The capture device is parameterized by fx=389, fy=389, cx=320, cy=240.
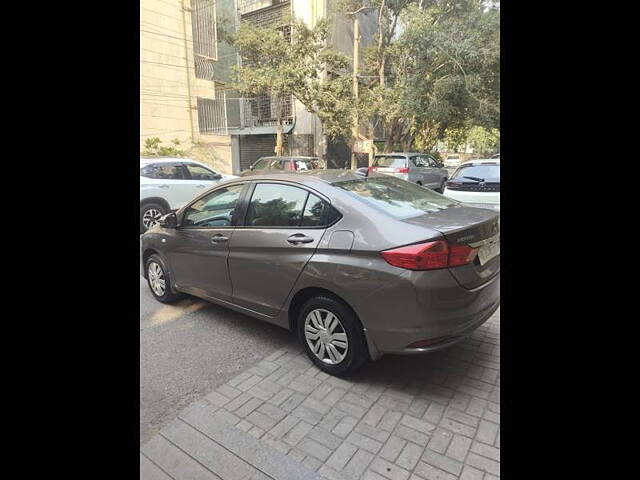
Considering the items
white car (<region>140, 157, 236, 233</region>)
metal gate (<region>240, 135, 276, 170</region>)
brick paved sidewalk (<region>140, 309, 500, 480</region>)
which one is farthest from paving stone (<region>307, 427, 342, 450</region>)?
white car (<region>140, 157, 236, 233</region>)

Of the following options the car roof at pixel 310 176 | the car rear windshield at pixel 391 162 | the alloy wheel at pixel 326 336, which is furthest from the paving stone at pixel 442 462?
the car rear windshield at pixel 391 162

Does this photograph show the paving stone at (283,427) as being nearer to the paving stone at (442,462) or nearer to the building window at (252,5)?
the paving stone at (442,462)

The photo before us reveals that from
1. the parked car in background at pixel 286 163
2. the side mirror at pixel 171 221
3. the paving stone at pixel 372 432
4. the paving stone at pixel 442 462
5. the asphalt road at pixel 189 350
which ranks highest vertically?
the parked car in background at pixel 286 163

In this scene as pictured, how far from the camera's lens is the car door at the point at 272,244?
8.23 ft

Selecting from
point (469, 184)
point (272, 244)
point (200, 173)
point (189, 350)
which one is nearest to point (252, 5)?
point (272, 244)

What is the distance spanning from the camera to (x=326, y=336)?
2.44 meters

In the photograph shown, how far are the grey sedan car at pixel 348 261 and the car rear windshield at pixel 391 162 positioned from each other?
7.03m

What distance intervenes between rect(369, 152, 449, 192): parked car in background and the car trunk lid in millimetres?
7272

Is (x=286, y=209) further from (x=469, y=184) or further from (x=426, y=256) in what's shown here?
(x=469, y=184)

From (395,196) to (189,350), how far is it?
185cm

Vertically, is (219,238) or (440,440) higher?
(219,238)

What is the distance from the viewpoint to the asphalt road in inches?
89.7
